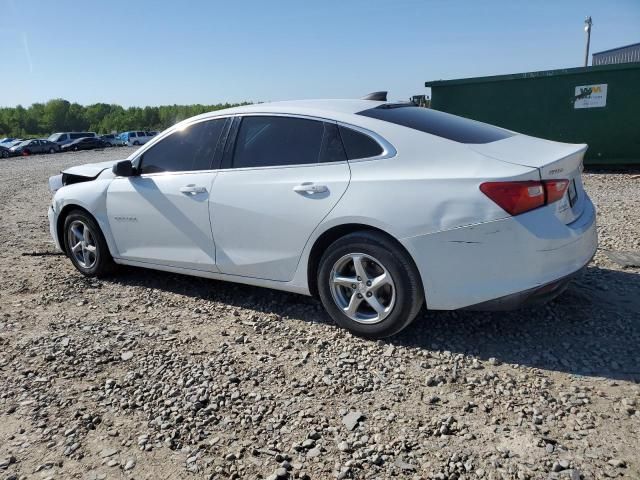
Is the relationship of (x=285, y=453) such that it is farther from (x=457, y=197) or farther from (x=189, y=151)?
(x=189, y=151)

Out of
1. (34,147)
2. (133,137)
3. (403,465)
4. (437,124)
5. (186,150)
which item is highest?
(437,124)

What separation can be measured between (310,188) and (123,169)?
6.43 feet

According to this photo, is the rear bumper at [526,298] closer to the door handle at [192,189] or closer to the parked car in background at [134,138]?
the door handle at [192,189]

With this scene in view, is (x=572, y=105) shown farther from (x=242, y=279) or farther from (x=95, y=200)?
(x=95, y=200)

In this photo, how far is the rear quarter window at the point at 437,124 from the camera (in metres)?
3.52

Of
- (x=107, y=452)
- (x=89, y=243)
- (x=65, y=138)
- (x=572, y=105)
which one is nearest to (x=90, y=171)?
(x=89, y=243)

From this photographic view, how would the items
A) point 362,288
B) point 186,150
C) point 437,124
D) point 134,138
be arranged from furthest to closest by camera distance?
point 134,138 → point 186,150 → point 437,124 → point 362,288

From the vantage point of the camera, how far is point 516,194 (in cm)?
298

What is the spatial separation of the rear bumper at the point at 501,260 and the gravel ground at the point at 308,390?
0.43m

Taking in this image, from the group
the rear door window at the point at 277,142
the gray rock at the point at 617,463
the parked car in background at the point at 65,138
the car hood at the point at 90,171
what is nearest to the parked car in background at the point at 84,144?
the parked car in background at the point at 65,138

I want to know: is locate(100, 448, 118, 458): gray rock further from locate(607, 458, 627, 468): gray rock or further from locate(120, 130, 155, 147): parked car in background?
locate(120, 130, 155, 147): parked car in background

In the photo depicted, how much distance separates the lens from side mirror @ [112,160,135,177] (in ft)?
15.0

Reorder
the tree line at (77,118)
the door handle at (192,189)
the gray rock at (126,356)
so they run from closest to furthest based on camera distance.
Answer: the gray rock at (126,356), the door handle at (192,189), the tree line at (77,118)

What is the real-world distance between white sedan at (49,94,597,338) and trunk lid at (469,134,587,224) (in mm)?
14
